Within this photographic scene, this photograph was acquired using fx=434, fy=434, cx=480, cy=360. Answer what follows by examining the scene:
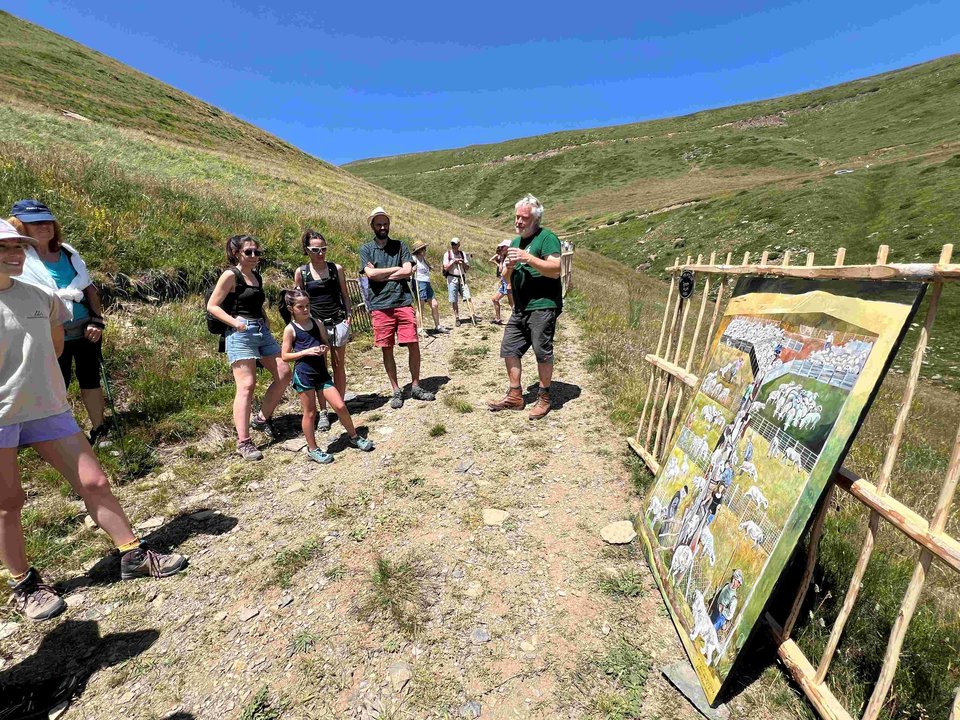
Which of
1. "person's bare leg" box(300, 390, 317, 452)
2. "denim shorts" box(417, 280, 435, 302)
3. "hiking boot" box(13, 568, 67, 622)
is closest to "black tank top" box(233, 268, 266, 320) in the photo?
"person's bare leg" box(300, 390, 317, 452)

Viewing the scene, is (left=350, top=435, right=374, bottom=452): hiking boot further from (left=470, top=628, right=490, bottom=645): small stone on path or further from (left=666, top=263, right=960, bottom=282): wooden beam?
(left=666, top=263, right=960, bottom=282): wooden beam

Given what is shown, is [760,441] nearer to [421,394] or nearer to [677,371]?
[677,371]

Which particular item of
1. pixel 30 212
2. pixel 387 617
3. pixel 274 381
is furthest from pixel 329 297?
pixel 387 617

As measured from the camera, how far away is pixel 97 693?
101 inches

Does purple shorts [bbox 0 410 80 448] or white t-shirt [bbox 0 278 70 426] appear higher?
white t-shirt [bbox 0 278 70 426]

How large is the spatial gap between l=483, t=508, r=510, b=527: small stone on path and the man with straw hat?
2.71m

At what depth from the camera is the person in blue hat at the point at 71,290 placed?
3795 mm

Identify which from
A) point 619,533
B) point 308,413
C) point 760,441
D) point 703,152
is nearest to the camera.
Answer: point 760,441

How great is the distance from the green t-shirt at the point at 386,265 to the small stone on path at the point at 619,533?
3761 mm

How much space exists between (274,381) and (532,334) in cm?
329

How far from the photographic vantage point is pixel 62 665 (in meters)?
2.70

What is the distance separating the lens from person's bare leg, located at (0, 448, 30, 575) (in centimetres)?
273

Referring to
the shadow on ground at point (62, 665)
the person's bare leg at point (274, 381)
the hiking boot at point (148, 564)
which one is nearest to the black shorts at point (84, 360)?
the person's bare leg at point (274, 381)

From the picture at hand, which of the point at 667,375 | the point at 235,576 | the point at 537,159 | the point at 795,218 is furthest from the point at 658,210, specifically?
the point at 537,159
